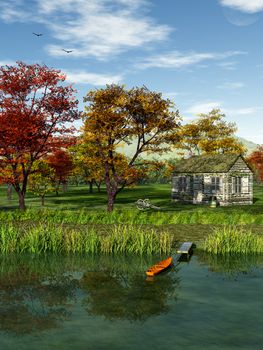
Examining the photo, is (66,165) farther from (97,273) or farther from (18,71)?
(97,273)

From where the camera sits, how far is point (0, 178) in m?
28.5

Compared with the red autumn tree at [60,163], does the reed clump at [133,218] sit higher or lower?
lower

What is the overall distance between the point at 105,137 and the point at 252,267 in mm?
17446

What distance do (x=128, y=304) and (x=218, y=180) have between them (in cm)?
3426

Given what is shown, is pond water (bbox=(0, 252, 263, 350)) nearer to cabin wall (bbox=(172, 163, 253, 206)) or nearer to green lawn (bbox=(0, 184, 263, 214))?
green lawn (bbox=(0, 184, 263, 214))

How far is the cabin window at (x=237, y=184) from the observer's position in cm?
4362

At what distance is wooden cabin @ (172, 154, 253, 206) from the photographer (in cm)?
4291

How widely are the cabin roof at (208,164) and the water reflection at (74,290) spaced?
2927 centimetres

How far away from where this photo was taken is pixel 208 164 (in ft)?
148

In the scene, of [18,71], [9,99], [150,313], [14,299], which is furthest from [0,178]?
[150,313]

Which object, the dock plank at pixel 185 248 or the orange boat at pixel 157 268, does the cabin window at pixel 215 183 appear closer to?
the dock plank at pixel 185 248

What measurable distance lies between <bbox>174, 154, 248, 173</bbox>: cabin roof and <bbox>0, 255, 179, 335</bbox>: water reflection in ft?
96.0

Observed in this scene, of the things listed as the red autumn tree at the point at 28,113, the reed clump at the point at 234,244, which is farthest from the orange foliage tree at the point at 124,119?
the reed clump at the point at 234,244

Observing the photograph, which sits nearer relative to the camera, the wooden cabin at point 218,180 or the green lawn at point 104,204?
the green lawn at point 104,204
